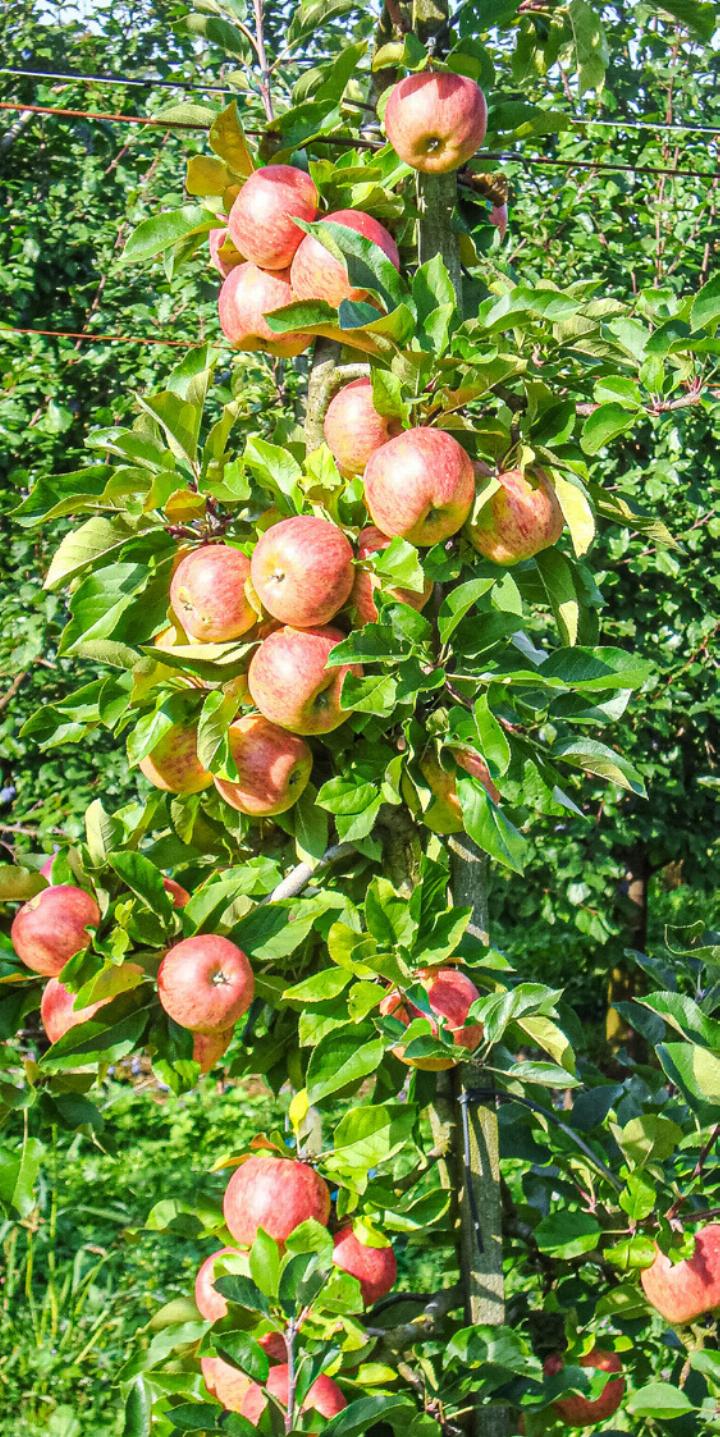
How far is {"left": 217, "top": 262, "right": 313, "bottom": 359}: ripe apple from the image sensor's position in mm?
1169

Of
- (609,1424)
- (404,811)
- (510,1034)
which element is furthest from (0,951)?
(609,1424)

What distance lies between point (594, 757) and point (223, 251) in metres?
0.61

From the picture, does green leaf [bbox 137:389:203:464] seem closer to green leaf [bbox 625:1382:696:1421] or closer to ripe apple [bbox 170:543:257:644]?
ripe apple [bbox 170:543:257:644]

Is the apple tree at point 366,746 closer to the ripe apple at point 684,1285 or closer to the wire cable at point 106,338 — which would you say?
the ripe apple at point 684,1285

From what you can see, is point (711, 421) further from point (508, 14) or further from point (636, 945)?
point (508, 14)

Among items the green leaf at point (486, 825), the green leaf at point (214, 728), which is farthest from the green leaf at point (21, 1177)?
the green leaf at point (486, 825)

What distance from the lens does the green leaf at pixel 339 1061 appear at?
1049 millimetres

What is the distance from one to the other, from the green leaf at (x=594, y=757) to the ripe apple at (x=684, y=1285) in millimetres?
442

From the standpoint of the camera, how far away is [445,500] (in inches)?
39.8

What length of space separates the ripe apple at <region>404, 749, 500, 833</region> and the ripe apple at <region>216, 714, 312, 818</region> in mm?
106

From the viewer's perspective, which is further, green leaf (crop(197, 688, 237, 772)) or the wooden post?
the wooden post

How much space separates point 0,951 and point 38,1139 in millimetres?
169

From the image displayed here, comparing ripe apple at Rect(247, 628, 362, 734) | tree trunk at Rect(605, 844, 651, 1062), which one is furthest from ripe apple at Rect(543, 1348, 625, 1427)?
tree trunk at Rect(605, 844, 651, 1062)

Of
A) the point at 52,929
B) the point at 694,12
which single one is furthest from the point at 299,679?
the point at 694,12
